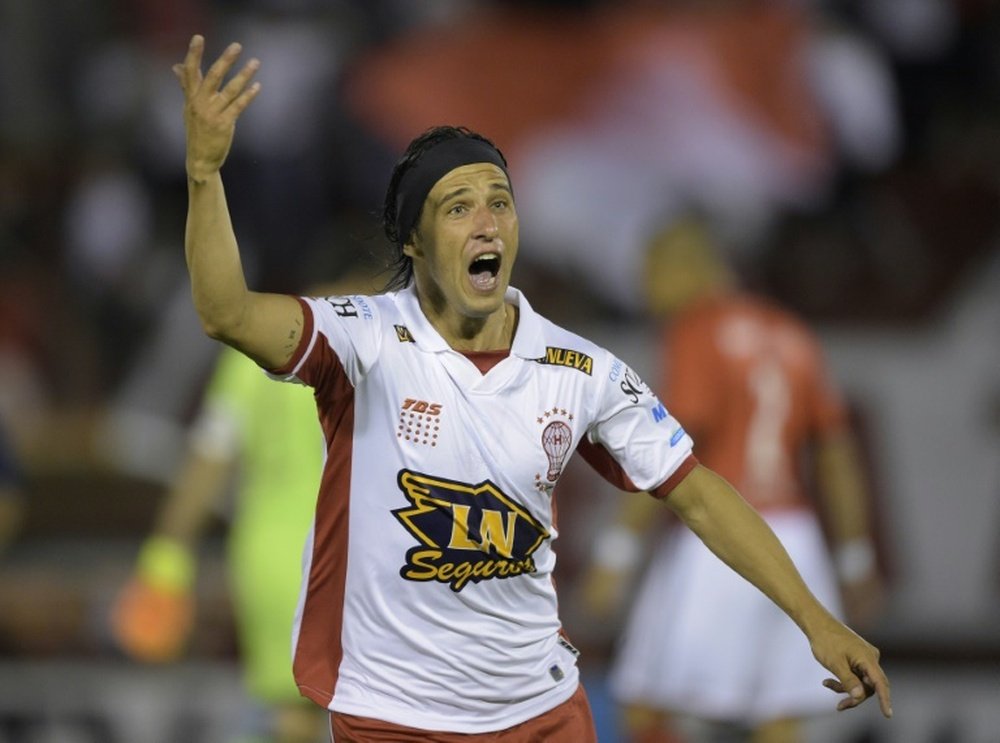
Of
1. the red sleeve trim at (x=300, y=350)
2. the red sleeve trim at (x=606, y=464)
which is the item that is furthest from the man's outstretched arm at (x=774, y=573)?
the red sleeve trim at (x=300, y=350)

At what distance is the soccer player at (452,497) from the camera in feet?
13.7

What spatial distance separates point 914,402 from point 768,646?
11.6ft

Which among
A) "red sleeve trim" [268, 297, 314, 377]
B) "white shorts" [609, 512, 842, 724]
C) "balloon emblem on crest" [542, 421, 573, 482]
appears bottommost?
"white shorts" [609, 512, 842, 724]

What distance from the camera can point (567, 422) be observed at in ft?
14.2

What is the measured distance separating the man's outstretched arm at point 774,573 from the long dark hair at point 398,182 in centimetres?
89

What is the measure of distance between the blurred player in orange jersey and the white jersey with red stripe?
2918 mm

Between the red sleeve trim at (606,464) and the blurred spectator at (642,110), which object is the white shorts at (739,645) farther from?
the blurred spectator at (642,110)

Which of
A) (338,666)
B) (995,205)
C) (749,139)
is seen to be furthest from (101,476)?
(338,666)

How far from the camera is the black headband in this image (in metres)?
4.29

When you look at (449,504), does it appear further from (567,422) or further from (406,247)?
(406,247)

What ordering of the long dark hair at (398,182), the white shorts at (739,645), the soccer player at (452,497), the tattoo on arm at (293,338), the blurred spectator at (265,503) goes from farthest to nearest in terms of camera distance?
1. the white shorts at (739,645)
2. the blurred spectator at (265,503)
3. the long dark hair at (398,182)
4. the soccer player at (452,497)
5. the tattoo on arm at (293,338)

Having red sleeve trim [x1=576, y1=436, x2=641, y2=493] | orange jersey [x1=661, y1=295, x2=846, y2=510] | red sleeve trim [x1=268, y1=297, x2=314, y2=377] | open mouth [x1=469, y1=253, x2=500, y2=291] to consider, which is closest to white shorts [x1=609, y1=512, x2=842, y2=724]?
orange jersey [x1=661, y1=295, x2=846, y2=510]

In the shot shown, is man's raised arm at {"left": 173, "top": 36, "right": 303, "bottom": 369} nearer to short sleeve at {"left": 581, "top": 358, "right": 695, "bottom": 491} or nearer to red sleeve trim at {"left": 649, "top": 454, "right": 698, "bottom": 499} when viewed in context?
short sleeve at {"left": 581, "top": 358, "right": 695, "bottom": 491}

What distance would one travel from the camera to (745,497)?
735 cm
